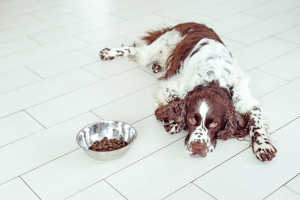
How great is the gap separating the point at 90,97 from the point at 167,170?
97cm

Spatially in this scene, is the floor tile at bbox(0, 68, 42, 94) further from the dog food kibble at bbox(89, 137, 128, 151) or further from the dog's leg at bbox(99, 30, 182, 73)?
the dog food kibble at bbox(89, 137, 128, 151)

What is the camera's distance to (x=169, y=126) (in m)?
2.83

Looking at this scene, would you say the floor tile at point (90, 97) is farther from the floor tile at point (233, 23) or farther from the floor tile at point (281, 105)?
the floor tile at point (233, 23)

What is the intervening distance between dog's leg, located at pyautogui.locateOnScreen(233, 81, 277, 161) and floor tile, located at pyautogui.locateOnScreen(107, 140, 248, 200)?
7 cm

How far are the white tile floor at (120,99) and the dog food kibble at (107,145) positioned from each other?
0.25 ft

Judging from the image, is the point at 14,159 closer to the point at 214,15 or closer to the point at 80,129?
the point at 80,129

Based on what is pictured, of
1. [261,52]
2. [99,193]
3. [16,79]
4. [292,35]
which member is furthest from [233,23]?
[99,193]

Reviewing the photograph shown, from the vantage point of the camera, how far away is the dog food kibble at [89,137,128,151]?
2.59 meters

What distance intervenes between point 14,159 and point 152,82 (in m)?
1.21

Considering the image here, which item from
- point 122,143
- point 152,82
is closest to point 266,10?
point 152,82

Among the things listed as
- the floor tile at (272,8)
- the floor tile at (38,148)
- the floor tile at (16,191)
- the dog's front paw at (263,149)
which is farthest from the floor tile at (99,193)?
the floor tile at (272,8)

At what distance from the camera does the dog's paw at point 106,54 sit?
3.77 meters

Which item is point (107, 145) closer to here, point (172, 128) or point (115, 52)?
point (172, 128)

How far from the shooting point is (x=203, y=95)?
2576 millimetres
